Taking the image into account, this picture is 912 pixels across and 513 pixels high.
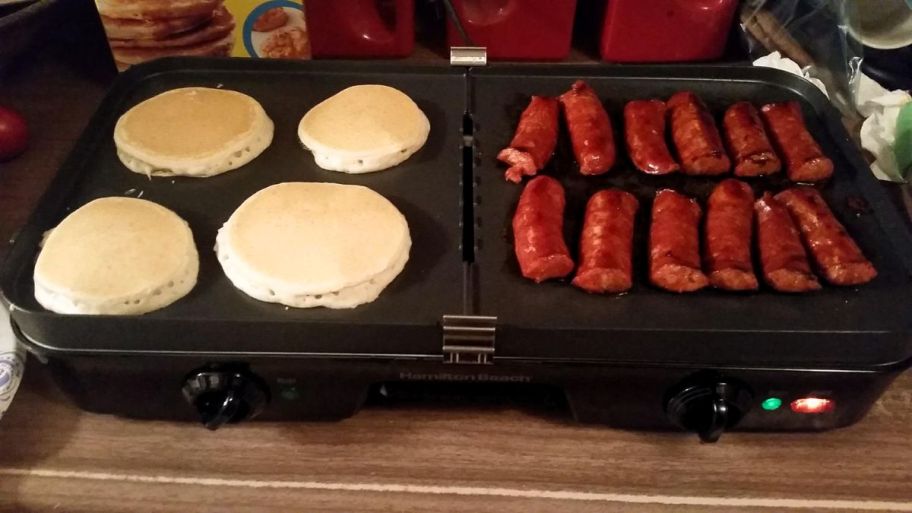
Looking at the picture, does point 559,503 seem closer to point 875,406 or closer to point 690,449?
point 690,449

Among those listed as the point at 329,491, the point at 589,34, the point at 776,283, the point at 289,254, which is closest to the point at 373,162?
the point at 289,254

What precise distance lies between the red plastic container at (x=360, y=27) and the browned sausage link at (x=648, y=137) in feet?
1.54

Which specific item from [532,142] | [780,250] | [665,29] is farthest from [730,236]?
[665,29]

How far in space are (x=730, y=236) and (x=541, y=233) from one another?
0.82 feet

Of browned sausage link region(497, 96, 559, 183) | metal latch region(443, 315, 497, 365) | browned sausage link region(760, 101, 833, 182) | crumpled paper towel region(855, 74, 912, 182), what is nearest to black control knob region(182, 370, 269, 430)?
metal latch region(443, 315, 497, 365)

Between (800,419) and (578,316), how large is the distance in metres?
0.31

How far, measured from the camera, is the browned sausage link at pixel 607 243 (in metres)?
0.92

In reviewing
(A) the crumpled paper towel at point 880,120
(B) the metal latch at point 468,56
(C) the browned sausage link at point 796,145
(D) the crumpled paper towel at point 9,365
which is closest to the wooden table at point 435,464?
(D) the crumpled paper towel at point 9,365

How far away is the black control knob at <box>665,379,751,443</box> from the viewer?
0.86 metres

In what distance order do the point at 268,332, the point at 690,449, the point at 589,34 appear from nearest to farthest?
the point at 268,332 < the point at 690,449 < the point at 589,34

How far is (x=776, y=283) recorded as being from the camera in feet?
3.08

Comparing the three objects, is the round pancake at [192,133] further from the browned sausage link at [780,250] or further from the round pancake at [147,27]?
the browned sausage link at [780,250]

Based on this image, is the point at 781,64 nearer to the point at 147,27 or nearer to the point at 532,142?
the point at 532,142

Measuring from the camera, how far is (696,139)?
1.13 metres
